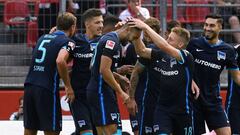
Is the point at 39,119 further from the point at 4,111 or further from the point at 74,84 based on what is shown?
the point at 4,111

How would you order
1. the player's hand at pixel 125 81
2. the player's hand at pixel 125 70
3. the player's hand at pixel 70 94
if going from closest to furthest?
the player's hand at pixel 70 94 → the player's hand at pixel 125 81 → the player's hand at pixel 125 70

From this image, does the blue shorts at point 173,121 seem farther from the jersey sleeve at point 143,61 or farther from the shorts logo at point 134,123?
the shorts logo at point 134,123

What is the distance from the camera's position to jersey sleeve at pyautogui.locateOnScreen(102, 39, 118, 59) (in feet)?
32.9

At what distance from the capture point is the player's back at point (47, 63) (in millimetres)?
11125

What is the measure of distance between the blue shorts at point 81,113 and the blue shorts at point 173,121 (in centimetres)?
133

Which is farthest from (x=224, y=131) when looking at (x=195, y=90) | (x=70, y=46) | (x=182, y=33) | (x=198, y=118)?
(x=70, y=46)

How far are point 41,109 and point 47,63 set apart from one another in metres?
0.63

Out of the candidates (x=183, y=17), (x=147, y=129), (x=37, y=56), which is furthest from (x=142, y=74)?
(x=183, y=17)

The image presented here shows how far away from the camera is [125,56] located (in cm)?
1230

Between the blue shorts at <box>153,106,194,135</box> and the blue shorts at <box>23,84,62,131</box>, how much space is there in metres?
1.58

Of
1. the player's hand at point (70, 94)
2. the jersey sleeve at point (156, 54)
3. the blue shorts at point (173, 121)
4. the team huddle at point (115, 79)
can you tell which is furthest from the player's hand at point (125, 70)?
the blue shorts at point (173, 121)

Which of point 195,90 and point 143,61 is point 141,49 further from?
point 195,90

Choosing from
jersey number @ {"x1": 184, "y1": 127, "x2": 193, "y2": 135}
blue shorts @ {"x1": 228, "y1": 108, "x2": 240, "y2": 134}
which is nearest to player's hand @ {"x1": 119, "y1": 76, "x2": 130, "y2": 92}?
jersey number @ {"x1": 184, "y1": 127, "x2": 193, "y2": 135}

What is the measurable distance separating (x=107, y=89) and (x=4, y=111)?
15.5 feet
